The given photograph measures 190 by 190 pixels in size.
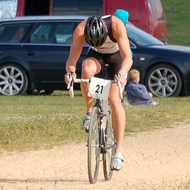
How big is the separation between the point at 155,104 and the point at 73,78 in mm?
7587

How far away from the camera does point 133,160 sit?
8719mm

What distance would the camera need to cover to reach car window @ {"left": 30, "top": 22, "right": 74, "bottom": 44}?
55.3ft

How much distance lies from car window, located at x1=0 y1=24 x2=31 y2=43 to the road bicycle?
31.5 ft

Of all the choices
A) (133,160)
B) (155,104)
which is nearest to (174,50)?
(155,104)

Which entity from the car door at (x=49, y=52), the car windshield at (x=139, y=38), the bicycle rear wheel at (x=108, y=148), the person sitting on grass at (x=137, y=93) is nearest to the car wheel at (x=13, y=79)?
the car door at (x=49, y=52)

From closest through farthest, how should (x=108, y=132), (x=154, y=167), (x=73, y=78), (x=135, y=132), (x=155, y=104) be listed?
(x=73, y=78), (x=108, y=132), (x=154, y=167), (x=135, y=132), (x=155, y=104)

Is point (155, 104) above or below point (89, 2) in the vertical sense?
below

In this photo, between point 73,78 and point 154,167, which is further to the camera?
point 154,167

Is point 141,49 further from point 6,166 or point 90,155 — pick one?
point 90,155

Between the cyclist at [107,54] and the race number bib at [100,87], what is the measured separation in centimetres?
15

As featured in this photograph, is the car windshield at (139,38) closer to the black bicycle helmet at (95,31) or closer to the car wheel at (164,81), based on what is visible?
the car wheel at (164,81)

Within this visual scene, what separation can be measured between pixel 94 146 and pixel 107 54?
2.85 feet

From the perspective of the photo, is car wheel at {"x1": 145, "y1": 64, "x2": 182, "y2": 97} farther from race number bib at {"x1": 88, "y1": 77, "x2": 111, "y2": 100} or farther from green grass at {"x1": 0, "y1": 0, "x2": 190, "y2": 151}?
race number bib at {"x1": 88, "y1": 77, "x2": 111, "y2": 100}

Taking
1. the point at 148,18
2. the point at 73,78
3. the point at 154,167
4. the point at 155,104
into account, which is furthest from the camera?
the point at 148,18
